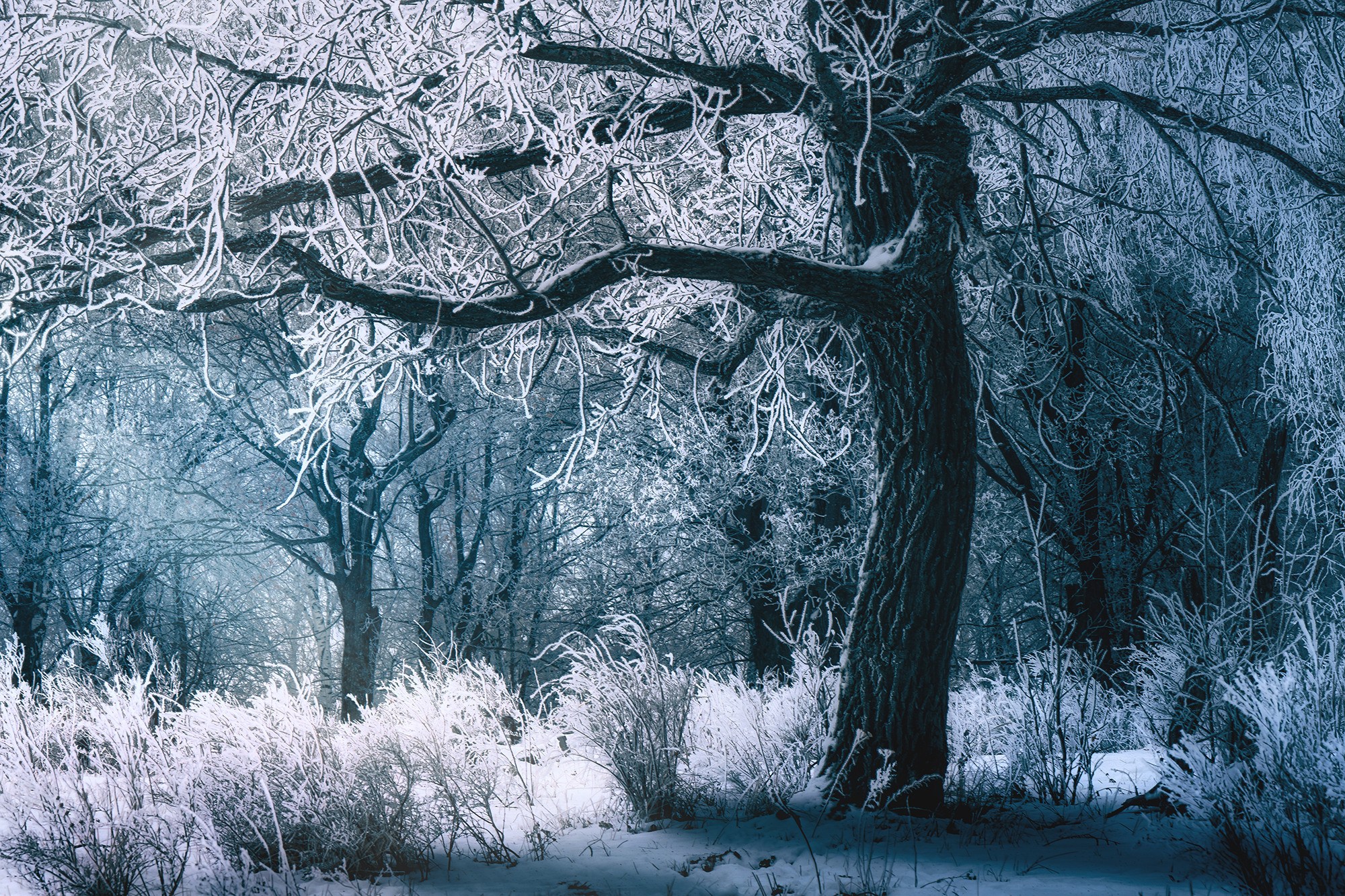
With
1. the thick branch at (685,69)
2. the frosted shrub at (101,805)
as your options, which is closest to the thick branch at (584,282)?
the thick branch at (685,69)

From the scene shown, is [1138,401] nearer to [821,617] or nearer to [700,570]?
[821,617]

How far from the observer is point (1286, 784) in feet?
11.5

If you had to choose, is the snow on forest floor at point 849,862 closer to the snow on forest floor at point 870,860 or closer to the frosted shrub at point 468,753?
the snow on forest floor at point 870,860

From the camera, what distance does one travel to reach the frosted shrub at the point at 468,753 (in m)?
4.30

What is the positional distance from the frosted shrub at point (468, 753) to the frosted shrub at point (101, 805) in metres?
1.03

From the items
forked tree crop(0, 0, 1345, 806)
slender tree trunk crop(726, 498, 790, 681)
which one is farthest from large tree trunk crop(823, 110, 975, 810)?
slender tree trunk crop(726, 498, 790, 681)

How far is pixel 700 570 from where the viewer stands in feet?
40.9

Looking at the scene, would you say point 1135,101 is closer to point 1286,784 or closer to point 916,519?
point 916,519

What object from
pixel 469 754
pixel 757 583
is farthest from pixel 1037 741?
pixel 757 583

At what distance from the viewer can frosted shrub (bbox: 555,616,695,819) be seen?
458 centimetres

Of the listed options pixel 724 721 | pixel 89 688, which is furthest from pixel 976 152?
pixel 89 688

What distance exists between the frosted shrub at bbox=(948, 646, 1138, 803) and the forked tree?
685 mm

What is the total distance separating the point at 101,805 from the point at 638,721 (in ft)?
8.75

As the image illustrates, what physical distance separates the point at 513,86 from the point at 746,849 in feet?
Answer: 11.9
